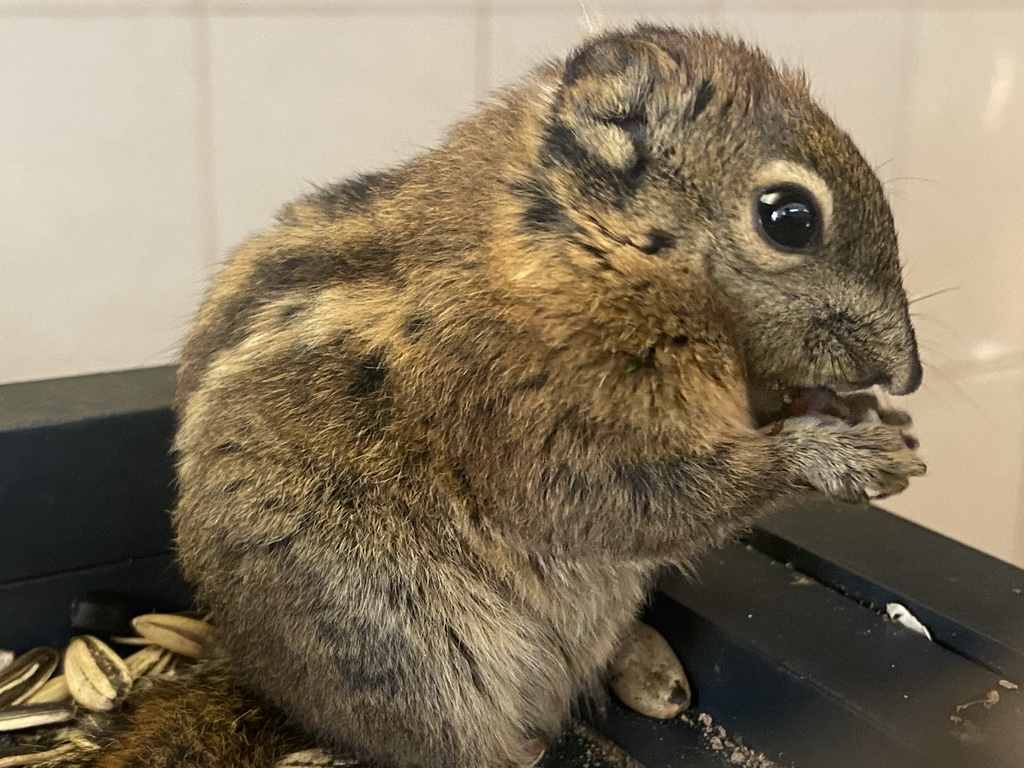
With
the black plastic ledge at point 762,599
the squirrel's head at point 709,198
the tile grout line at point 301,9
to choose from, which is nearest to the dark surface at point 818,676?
the black plastic ledge at point 762,599

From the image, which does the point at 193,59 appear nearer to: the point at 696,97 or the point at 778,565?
the point at 696,97

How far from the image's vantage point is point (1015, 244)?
200 cm

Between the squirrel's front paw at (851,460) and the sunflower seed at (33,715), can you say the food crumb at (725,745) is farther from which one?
the sunflower seed at (33,715)

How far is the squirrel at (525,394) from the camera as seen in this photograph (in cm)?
81

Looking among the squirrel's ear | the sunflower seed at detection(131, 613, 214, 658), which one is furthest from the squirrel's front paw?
the sunflower seed at detection(131, 613, 214, 658)

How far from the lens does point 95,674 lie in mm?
996

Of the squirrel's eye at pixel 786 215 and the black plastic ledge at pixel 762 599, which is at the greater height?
the squirrel's eye at pixel 786 215

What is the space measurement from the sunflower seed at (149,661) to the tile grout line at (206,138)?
0.53m

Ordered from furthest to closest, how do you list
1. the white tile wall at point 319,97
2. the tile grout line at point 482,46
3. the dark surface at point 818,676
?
the tile grout line at point 482,46, the white tile wall at point 319,97, the dark surface at point 818,676

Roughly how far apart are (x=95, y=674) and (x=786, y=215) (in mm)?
753

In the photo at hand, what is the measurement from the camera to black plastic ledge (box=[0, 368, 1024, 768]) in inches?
32.7

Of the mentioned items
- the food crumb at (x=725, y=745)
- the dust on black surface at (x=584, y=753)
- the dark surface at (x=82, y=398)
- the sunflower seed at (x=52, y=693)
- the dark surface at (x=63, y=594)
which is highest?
the dark surface at (x=82, y=398)

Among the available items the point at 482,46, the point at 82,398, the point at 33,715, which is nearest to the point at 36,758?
the point at 33,715

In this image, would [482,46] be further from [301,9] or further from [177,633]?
[177,633]
